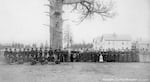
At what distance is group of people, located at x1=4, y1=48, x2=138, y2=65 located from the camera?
12727mm

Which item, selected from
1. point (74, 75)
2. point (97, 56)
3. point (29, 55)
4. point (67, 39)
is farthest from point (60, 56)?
point (67, 39)

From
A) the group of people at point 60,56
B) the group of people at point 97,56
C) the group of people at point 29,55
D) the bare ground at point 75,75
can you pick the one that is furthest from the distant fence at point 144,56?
the group of people at point 29,55

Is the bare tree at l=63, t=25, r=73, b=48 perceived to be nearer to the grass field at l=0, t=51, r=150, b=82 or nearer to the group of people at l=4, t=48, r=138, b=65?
the group of people at l=4, t=48, r=138, b=65

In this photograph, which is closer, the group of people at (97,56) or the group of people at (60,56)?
the group of people at (60,56)

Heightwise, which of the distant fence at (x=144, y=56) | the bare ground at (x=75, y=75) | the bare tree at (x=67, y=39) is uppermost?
the bare tree at (x=67, y=39)

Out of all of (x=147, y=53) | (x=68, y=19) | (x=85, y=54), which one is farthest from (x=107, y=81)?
(x=147, y=53)

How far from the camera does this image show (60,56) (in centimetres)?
Result: 1359

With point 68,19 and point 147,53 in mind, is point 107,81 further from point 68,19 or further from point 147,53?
point 147,53

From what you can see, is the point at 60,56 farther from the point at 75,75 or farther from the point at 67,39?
the point at 67,39

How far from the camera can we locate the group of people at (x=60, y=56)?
12.7 metres

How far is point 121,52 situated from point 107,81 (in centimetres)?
860

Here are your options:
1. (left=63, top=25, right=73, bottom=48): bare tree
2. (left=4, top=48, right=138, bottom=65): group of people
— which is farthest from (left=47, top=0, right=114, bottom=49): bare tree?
(left=63, top=25, right=73, bottom=48): bare tree

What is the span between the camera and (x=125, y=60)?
14578mm

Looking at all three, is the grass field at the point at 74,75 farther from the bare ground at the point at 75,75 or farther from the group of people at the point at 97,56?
Result: the group of people at the point at 97,56
